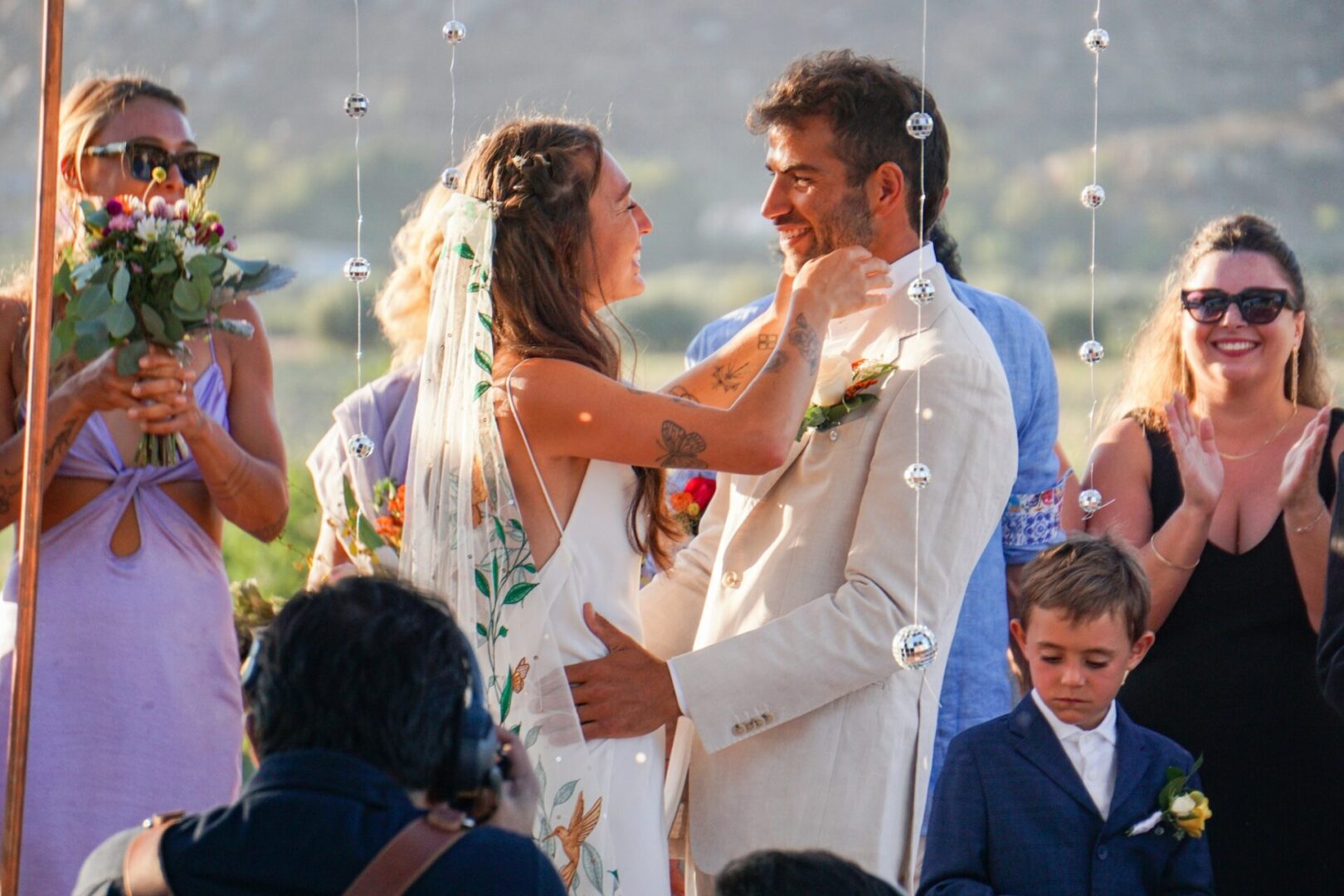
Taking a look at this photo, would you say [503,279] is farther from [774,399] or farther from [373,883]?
[373,883]

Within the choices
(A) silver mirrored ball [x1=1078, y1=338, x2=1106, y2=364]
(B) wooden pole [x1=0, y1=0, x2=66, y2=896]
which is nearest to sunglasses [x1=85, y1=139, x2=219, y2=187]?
(B) wooden pole [x1=0, y1=0, x2=66, y2=896]

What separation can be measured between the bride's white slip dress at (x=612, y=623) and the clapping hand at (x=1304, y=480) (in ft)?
5.24

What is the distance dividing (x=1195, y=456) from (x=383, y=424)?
193 cm

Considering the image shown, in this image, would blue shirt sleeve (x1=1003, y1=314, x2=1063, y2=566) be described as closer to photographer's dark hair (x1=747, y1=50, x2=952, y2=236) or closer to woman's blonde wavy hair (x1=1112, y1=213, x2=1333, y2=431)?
woman's blonde wavy hair (x1=1112, y1=213, x2=1333, y2=431)

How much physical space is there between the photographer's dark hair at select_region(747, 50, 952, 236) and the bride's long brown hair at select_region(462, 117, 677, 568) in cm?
54

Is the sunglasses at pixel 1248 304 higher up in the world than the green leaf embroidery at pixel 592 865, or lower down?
higher up

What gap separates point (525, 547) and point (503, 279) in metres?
0.54

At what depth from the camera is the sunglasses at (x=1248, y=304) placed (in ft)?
13.5

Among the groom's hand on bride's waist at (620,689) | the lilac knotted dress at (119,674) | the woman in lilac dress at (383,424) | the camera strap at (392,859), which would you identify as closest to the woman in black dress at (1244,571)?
the groom's hand on bride's waist at (620,689)

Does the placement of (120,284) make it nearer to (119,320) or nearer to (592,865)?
(119,320)

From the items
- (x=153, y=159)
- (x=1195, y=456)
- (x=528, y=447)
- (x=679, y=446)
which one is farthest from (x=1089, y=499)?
(x=153, y=159)

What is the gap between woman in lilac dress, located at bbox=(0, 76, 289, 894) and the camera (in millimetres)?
3426

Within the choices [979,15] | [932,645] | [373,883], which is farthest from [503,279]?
[979,15]

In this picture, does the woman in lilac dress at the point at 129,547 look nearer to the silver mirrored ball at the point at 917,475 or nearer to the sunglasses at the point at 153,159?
the sunglasses at the point at 153,159
